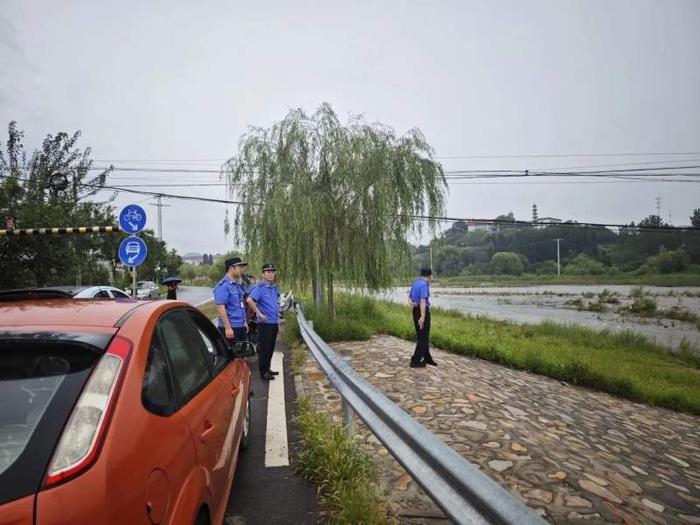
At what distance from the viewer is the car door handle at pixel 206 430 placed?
2.03 m

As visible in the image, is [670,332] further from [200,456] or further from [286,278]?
[200,456]

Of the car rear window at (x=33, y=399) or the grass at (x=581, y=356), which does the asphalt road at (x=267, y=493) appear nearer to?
the car rear window at (x=33, y=399)

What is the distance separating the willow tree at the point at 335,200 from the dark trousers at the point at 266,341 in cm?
369

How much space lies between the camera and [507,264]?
333 ft

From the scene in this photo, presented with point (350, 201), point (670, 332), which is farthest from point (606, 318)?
point (350, 201)

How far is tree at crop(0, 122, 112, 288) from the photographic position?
50.6 feet

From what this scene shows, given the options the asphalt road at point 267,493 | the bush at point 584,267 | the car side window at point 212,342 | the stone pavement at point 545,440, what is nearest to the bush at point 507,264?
the bush at point 584,267

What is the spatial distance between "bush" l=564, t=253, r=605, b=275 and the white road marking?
3653 inches

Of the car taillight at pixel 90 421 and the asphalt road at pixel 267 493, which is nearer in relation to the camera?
the car taillight at pixel 90 421

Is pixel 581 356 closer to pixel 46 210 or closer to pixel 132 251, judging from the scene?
pixel 132 251

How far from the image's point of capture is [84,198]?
22734 mm

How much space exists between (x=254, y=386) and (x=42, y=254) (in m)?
13.5

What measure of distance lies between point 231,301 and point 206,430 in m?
4.57

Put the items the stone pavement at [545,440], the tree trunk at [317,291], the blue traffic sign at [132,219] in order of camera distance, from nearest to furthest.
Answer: the stone pavement at [545,440]
the blue traffic sign at [132,219]
the tree trunk at [317,291]
